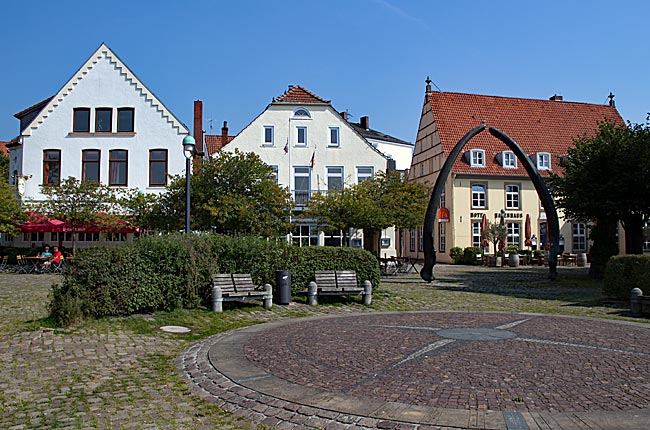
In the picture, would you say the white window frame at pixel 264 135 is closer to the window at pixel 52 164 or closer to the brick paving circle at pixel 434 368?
the window at pixel 52 164

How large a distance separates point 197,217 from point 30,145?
14.7m

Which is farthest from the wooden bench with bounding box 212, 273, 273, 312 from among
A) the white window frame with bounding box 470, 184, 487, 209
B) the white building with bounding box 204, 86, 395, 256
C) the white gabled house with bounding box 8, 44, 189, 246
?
the white window frame with bounding box 470, 184, 487, 209

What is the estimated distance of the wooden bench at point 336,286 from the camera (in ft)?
52.3

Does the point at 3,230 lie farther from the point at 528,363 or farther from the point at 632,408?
the point at 632,408

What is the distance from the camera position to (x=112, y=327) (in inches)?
460

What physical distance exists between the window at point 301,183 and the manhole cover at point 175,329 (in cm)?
2838

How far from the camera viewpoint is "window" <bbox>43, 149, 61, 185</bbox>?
119 ft

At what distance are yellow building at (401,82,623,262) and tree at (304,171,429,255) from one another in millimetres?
15891

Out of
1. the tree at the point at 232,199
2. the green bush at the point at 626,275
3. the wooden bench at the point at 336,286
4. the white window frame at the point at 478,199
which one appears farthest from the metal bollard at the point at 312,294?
the white window frame at the point at 478,199

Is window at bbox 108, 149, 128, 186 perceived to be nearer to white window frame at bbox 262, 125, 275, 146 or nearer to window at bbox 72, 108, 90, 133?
window at bbox 72, 108, 90, 133

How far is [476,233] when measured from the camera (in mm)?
46344

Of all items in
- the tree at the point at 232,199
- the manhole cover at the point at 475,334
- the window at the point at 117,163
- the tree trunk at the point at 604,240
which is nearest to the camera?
the manhole cover at the point at 475,334

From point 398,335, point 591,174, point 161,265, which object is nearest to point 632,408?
point 398,335

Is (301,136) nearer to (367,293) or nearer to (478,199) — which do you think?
(478,199)
